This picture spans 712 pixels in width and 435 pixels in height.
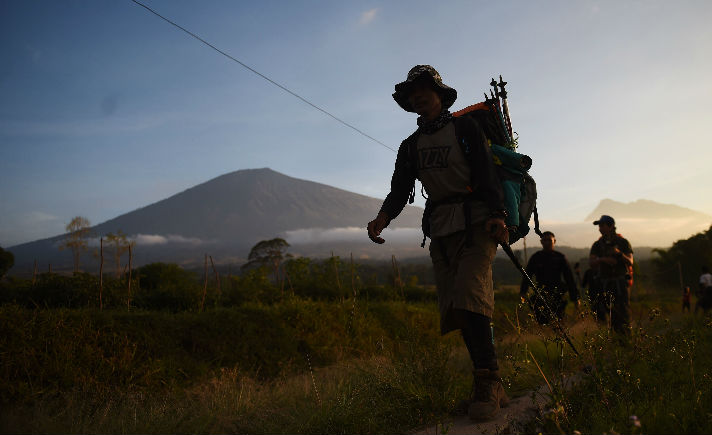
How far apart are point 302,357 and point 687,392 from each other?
5.02 metres

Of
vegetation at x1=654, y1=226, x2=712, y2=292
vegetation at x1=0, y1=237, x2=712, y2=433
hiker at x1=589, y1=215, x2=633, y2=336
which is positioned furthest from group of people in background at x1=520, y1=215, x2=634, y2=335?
vegetation at x1=654, y1=226, x2=712, y2=292

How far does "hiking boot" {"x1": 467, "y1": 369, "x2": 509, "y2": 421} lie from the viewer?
2537 millimetres

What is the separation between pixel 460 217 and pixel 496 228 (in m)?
0.24

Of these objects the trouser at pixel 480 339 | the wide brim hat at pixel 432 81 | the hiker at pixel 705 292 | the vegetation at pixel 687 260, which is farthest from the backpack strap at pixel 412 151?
the vegetation at pixel 687 260

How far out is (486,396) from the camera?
264 cm

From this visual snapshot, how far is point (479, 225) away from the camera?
286cm

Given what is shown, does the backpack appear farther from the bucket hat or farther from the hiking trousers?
the bucket hat

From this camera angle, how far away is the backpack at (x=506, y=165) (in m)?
2.95

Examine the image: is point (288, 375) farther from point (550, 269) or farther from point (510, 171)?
point (510, 171)

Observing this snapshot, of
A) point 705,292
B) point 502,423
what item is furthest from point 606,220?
point 705,292

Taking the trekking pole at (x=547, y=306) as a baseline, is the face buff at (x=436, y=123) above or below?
above

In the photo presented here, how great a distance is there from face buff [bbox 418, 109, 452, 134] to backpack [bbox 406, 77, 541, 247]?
56mm

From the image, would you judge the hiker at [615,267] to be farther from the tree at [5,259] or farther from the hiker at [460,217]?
the tree at [5,259]

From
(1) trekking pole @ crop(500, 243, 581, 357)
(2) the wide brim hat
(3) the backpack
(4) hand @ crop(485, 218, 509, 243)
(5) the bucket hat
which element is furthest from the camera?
(5) the bucket hat
